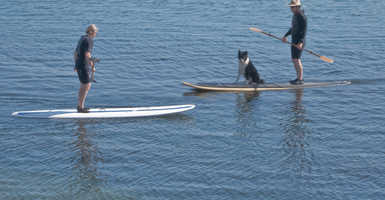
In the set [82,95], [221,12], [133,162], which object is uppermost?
[221,12]

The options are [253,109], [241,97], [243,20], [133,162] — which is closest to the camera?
[133,162]

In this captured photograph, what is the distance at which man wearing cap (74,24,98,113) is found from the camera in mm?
12719

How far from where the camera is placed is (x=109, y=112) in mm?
13586

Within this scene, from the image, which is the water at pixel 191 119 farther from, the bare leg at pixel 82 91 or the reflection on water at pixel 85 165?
the bare leg at pixel 82 91

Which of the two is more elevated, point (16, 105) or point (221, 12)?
point (221, 12)

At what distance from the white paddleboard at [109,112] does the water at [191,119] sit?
0.15 metres

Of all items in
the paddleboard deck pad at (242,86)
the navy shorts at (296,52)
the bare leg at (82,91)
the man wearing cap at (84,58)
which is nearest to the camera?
the man wearing cap at (84,58)

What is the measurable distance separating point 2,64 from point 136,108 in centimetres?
661

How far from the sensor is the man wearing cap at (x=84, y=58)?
501 inches

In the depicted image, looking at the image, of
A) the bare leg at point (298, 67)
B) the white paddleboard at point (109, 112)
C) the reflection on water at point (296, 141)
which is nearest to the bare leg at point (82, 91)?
the white paddleboard at point (109, 112)

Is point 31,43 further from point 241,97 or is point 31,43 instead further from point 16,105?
point 241,97

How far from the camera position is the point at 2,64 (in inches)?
728

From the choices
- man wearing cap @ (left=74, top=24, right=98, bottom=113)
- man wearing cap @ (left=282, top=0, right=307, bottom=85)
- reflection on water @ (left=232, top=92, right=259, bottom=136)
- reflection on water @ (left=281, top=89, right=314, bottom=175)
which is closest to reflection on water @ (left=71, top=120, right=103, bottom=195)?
man wearing cap @ (left=74, top=24, right=98, bottom=113)

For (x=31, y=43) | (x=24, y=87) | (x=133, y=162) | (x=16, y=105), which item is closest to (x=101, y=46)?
(x=31, y=43)
